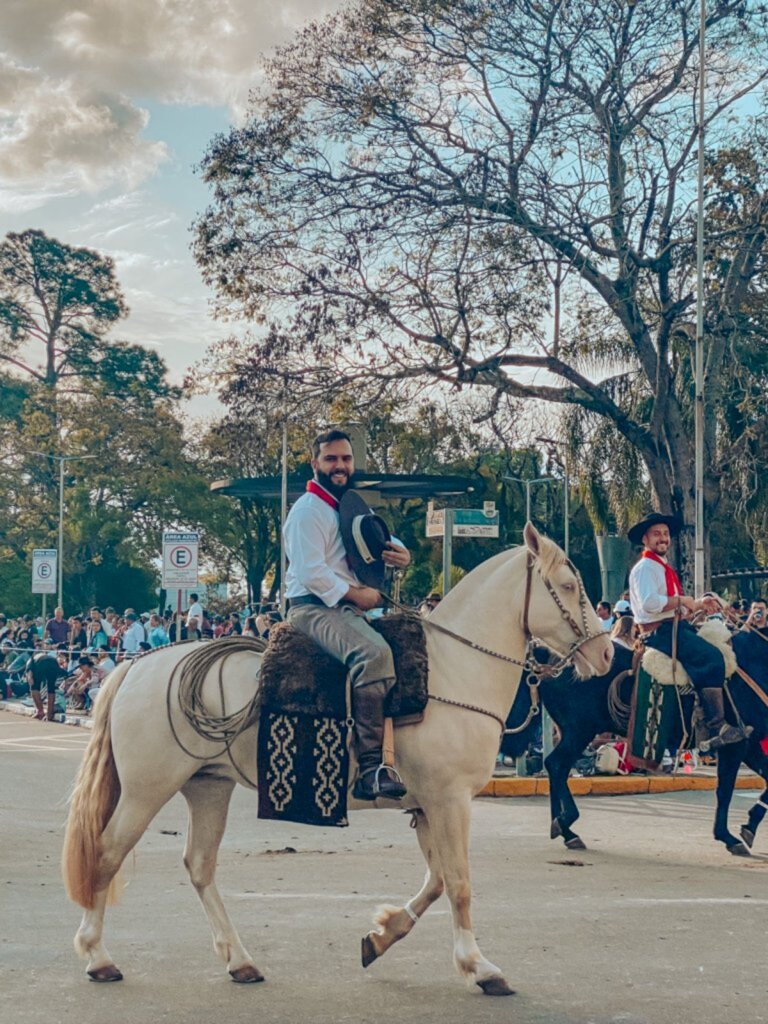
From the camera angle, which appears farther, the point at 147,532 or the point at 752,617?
the point at 147,532

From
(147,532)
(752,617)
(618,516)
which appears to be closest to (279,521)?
(147,532)

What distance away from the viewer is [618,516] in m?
27.6

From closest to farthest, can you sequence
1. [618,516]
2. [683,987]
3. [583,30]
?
[683,987]
[583,30]
[618,516]

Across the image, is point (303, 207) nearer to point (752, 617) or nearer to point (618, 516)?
point (618, 516)

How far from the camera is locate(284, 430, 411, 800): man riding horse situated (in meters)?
6.39

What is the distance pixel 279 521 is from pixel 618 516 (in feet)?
96.2

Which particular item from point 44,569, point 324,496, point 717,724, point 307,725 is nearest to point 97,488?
point 44,569

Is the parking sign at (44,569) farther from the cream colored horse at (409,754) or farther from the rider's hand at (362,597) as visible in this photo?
the rider's hand at (362,597)

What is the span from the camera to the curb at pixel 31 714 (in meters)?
24.1

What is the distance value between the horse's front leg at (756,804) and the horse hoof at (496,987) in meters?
4.84

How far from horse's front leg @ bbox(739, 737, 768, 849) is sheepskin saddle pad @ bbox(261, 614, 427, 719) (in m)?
4.84

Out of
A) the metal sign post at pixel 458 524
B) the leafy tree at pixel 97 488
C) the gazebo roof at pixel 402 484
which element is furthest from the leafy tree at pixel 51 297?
the metal sign post at pixel 458 524

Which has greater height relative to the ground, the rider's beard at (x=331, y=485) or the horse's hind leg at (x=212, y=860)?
the rider's beard at (x=331, y=485)

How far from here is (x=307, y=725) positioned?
6.52 metres
